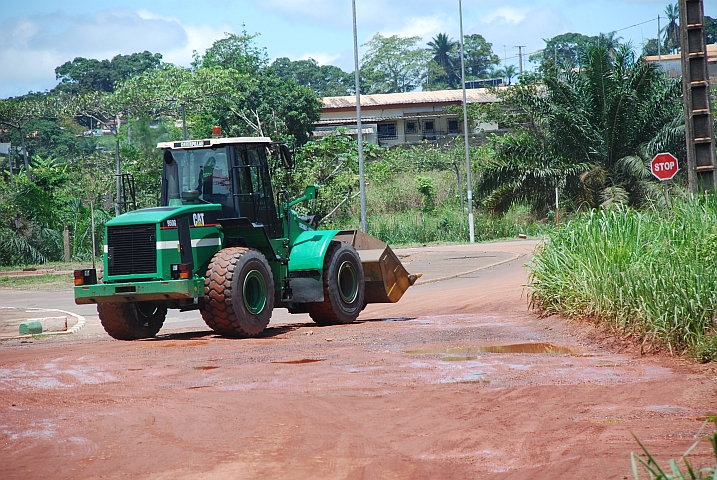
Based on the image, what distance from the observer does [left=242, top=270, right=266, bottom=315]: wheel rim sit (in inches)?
501

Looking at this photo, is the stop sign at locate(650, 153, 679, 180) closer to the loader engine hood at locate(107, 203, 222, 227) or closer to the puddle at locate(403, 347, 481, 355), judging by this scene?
the puddle at locate(403, 347, 481, 355)

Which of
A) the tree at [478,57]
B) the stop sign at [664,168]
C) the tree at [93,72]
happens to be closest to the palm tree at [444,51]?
the tree at [478,57]

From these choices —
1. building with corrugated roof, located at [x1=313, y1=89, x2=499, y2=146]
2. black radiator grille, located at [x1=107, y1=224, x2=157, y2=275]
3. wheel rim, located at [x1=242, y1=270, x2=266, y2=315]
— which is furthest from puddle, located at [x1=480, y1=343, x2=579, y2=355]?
building with corrugated roof, located at [x1=313, y1=89, x2=499, y2=146]

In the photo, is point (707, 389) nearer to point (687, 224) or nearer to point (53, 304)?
point (687, 224)

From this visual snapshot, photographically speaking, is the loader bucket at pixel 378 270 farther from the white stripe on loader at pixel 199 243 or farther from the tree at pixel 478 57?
the tree at pixel 478 57

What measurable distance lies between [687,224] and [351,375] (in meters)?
4.66

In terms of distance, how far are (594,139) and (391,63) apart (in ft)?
246

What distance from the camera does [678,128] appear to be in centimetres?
3581

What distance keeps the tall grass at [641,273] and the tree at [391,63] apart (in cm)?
9665

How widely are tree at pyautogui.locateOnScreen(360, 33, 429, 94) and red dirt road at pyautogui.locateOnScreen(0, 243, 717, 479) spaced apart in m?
98.9

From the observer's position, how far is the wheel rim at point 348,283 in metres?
14.8

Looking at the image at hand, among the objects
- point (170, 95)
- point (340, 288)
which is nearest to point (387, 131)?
point (170, 95)

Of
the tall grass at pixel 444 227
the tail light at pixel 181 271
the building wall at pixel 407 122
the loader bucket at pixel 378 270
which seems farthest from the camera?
the building wall at pixel 407 122

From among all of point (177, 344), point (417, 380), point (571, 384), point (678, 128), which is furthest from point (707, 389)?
point (678, 128)
